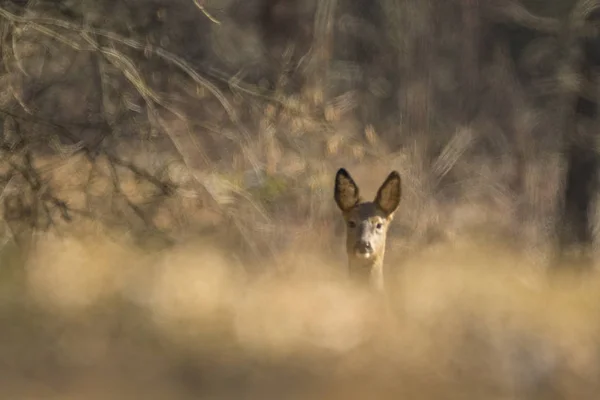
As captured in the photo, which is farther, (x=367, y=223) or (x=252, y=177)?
(x=252, y=177)

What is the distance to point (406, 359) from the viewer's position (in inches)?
232

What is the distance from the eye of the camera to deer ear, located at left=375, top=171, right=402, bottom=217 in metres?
7.17

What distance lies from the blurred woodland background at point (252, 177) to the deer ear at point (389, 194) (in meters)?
0.25

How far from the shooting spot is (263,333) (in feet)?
20.7

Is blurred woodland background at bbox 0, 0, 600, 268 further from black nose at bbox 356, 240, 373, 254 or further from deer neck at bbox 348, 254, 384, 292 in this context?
deer neck at bbox 348, 254, 384, 292

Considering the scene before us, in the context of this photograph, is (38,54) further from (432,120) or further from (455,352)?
(432,120)

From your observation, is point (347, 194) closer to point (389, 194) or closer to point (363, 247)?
point (389, 194)

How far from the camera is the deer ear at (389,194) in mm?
7168

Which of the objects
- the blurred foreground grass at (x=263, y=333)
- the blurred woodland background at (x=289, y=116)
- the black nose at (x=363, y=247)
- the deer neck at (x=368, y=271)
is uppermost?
the blurred woodland background at (x=289, y=116)

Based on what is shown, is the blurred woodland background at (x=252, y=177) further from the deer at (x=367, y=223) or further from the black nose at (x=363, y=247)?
the black nose at (x=363, y=247)

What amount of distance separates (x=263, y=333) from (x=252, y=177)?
81.3 inches

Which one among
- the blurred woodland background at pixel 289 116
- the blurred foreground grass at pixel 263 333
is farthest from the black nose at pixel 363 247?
the blurred woodland background at pixel 289 116

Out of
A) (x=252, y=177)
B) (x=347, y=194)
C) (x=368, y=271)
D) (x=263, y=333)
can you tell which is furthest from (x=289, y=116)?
(x=263, y=333)

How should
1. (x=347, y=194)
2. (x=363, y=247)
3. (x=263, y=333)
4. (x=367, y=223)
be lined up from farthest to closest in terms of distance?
Result: 1. (x=347, y=194)
2. (x=367, y=223)
3. (x=363, y=247)
4. (x=263, y=333)
